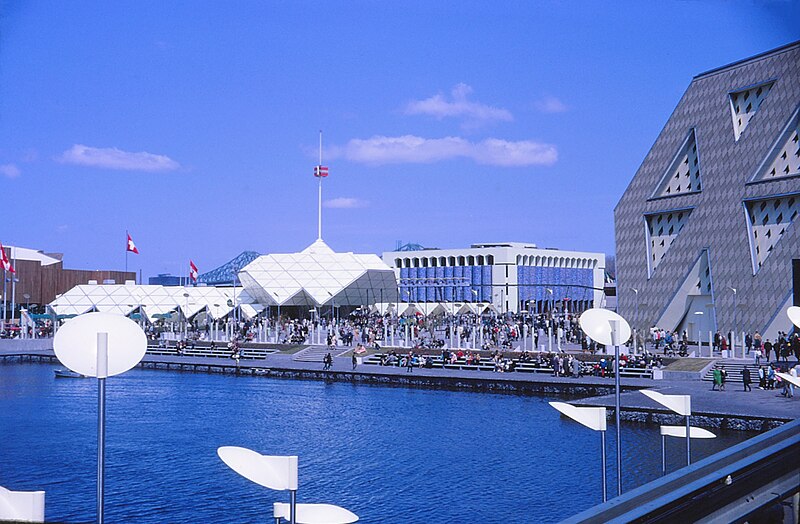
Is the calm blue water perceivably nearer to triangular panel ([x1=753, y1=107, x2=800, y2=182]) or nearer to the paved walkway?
the paved walkway

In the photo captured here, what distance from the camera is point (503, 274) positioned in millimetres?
102188

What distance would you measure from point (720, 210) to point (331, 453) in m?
27.9

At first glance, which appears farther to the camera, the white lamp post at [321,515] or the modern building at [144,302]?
the modern building at [144,302]

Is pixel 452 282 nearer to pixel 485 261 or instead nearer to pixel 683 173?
pixel 485 261

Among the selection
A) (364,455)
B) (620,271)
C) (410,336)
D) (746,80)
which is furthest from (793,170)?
(364,455)

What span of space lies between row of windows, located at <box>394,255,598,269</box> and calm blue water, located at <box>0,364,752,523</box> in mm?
72840

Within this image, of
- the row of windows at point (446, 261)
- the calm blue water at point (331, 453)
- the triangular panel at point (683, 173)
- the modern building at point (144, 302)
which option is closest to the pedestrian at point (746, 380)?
the calm blue water at point (331, 453)

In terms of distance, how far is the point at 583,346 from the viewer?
38.0 metres

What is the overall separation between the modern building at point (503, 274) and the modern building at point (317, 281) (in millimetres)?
17763

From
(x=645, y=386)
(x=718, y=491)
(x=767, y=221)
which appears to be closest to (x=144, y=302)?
(x=767, y=221)

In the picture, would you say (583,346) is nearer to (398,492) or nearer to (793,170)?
(793,170)

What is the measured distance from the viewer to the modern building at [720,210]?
38.4 metres

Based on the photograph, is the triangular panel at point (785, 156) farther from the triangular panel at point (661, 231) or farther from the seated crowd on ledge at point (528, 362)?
the seated crowd on ledge at point (528, 362)

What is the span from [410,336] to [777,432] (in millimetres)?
44542
